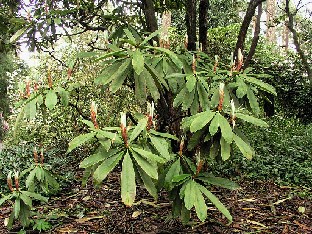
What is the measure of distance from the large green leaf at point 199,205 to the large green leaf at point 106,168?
0.56 meters

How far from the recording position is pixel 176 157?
86.7 inches

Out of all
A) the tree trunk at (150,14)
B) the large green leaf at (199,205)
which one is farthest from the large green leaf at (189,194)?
the tree trunk at (150,14)

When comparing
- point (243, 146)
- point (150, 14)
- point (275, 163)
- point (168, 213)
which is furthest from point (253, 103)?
point (275, 163)

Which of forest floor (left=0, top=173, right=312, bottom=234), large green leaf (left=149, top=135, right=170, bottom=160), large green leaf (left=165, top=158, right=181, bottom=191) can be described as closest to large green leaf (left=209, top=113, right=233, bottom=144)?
large green leaf (left=149, top=135, right=170, bottom=160)

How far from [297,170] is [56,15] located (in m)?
3.06

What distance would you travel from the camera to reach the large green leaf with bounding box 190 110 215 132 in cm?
168

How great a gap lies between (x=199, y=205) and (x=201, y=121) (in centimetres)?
47

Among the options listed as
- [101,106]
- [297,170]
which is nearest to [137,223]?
[297,170]

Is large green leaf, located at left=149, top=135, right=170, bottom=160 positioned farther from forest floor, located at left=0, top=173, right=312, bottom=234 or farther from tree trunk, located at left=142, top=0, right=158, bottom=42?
tree trunk, located at left=142, top=0, right=158, bottom=42

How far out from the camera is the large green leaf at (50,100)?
6.46ft

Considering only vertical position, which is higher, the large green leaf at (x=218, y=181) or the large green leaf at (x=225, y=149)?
the large green leaf at (x=225, y=149)

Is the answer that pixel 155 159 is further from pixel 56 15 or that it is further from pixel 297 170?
pixel 297 170

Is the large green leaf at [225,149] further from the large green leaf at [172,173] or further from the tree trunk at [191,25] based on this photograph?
the tree trunk at [191,25]

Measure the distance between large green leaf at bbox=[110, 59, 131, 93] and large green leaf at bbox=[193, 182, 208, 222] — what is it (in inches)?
26.8
